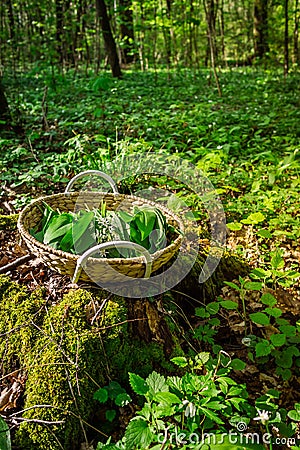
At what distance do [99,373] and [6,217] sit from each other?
4.00 ft

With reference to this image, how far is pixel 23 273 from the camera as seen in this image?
2006 millimetres

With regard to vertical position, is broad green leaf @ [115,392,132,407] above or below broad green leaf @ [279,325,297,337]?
above

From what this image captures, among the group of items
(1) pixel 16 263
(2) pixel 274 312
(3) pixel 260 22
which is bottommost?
(2) pixel 274 312

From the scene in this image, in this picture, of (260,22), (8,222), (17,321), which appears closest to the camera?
(17,321)

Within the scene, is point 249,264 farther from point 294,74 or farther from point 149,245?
point 294,74

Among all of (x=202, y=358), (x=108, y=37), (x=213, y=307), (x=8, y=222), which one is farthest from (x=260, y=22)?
(x=202, y=358)

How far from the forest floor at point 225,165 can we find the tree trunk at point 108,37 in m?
1.16

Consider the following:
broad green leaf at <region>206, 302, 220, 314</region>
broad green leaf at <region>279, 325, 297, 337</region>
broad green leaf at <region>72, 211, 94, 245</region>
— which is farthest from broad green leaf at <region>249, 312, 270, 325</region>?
broad green leaf at <region>72, 211, 94, 245</region>

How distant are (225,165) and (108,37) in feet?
19.4

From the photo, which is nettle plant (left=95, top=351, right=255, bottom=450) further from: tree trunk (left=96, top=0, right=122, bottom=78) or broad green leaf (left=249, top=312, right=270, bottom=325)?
tree trunk (left=96, top=0, right=122, bottom=78)

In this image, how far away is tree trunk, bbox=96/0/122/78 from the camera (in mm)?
8133

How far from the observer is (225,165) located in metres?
3.77

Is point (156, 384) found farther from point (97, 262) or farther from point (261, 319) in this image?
point (261, 319)

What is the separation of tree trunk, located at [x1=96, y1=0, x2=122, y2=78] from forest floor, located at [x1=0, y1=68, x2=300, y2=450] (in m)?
1.16
